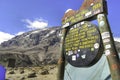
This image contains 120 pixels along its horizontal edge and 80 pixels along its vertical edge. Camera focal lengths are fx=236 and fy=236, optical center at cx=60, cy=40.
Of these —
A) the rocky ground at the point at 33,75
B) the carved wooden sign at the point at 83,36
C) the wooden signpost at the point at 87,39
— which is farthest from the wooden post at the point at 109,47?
the rocky ground at the point at 33,75

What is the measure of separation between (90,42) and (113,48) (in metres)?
0.90

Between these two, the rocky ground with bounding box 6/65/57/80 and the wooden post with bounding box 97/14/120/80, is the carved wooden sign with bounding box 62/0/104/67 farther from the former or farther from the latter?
the rocky ground with bounding box 6/65/57/80

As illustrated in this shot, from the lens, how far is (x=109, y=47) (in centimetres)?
569

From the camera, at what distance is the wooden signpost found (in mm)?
5713

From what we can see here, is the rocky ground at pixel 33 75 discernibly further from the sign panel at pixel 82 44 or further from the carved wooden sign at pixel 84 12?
the sign panel at pixel 82 44

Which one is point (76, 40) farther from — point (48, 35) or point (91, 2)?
point (48, 35)

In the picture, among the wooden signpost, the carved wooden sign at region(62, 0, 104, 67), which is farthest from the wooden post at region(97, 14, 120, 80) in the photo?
the carved wooden sign at region(62, 0, 104, 67)

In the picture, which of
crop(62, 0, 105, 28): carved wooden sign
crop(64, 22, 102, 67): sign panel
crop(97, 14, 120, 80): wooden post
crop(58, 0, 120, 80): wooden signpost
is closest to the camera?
crop(97, 14, 120, 80): wooden post

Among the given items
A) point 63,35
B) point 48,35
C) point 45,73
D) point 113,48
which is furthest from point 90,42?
point 48,35

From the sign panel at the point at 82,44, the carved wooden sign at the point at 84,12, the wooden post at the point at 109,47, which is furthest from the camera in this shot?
the carved wooden sign at the point at 84,12

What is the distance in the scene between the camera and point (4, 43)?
182375 mm

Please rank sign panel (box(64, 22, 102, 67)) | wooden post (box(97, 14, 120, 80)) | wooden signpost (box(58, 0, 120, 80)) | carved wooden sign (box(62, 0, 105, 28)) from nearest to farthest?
wooden post (box(97, 14, 120, 80)) < wooden signpost (box(58, 0, 120, 80)) < sign panel (box(64, 22, 102, 67)) < carved wooden sign (box(62, 0, 105, 28))

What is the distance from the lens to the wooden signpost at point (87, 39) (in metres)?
5.71

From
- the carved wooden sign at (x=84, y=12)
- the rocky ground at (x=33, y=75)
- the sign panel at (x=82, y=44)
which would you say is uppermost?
the carved wooden sign at (x=84, y=12)
